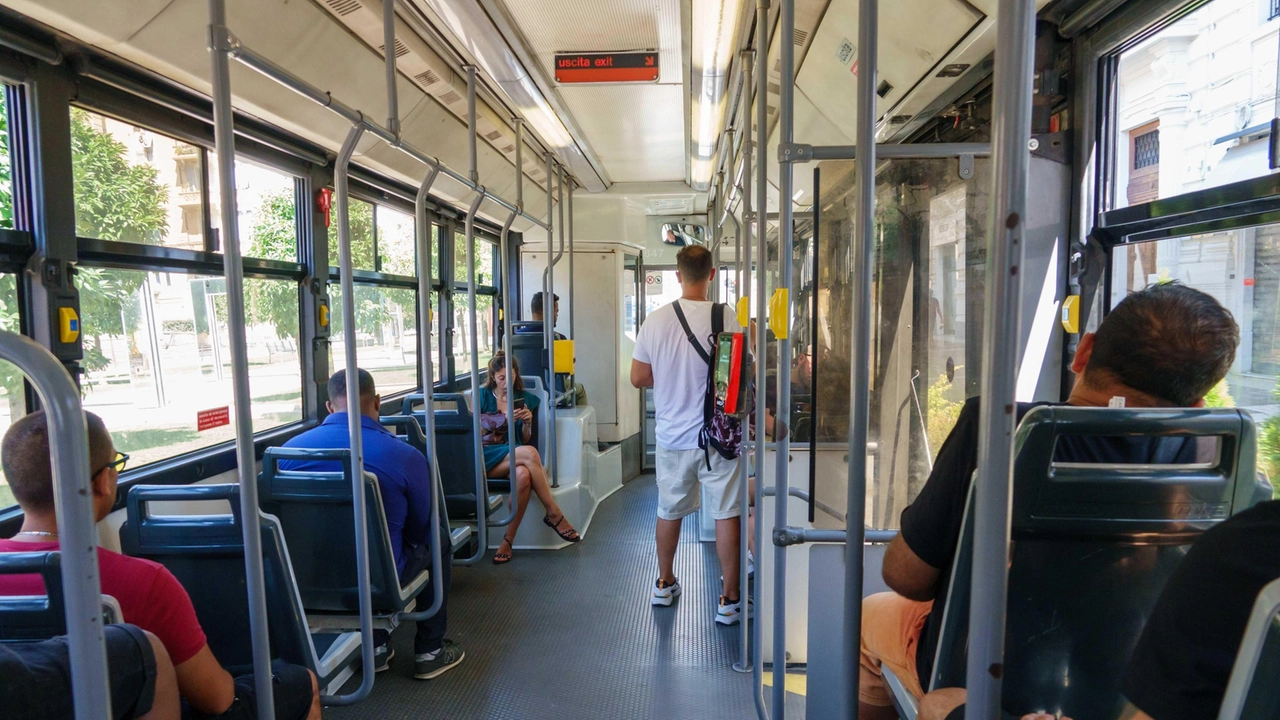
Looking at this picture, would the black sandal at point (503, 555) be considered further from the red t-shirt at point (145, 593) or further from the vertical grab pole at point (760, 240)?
the red t-shirt at point (145, 593)

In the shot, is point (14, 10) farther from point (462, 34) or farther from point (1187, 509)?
point (1187, 509)

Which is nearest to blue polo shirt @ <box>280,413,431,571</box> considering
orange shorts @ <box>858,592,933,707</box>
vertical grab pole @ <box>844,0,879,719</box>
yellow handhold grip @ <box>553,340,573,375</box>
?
orange shorts @ <box>858,592,933,707</box>

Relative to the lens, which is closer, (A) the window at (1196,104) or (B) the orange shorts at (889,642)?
(A) the window at (1196,104)

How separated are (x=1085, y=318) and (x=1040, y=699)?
1.31 metres

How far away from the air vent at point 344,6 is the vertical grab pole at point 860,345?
2.48 metres

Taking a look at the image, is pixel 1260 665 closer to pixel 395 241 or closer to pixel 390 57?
pixel 390 57

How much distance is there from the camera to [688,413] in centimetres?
360

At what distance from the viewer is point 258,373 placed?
12.4 feet

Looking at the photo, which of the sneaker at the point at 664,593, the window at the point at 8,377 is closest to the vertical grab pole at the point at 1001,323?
the window at the point at 8,377

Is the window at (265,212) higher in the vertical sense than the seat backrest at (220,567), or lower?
higher

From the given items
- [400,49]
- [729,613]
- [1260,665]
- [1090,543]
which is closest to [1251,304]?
[1090,543]

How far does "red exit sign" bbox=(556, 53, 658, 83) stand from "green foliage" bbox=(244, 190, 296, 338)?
5.48 feet

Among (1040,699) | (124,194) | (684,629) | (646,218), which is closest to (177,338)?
(124,194)

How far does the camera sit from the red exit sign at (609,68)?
379cm
